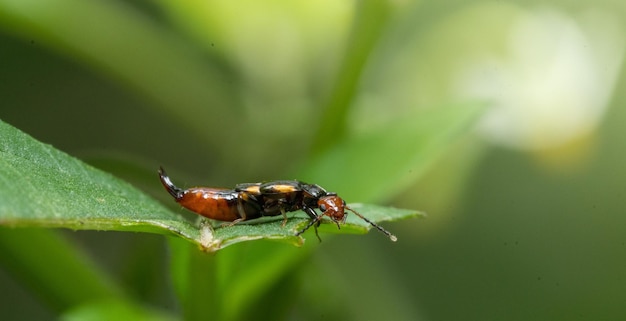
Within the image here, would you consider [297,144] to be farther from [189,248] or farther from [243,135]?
[189,248]

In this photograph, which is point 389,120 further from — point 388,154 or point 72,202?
point 72,202

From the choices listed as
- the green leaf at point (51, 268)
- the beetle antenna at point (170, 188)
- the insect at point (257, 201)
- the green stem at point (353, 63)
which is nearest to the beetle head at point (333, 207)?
the insect at point (257, 201)

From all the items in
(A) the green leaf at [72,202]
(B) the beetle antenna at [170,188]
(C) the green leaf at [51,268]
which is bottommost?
(A) the green leaf at [72,202]

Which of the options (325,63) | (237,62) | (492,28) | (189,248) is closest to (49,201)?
(189,248)

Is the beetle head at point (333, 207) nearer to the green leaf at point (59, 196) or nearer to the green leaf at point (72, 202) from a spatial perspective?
the green leaf at point (72, 202)

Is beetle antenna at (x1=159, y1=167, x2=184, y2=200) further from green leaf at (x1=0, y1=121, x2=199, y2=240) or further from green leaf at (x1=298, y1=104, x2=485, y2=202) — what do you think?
green leaf at (x1=298, y1=104, x2=485, y2=202)

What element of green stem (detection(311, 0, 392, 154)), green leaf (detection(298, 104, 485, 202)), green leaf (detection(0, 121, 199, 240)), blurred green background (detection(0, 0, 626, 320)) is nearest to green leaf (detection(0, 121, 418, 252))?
green leaf (detection(0, 121, 199, 240))
